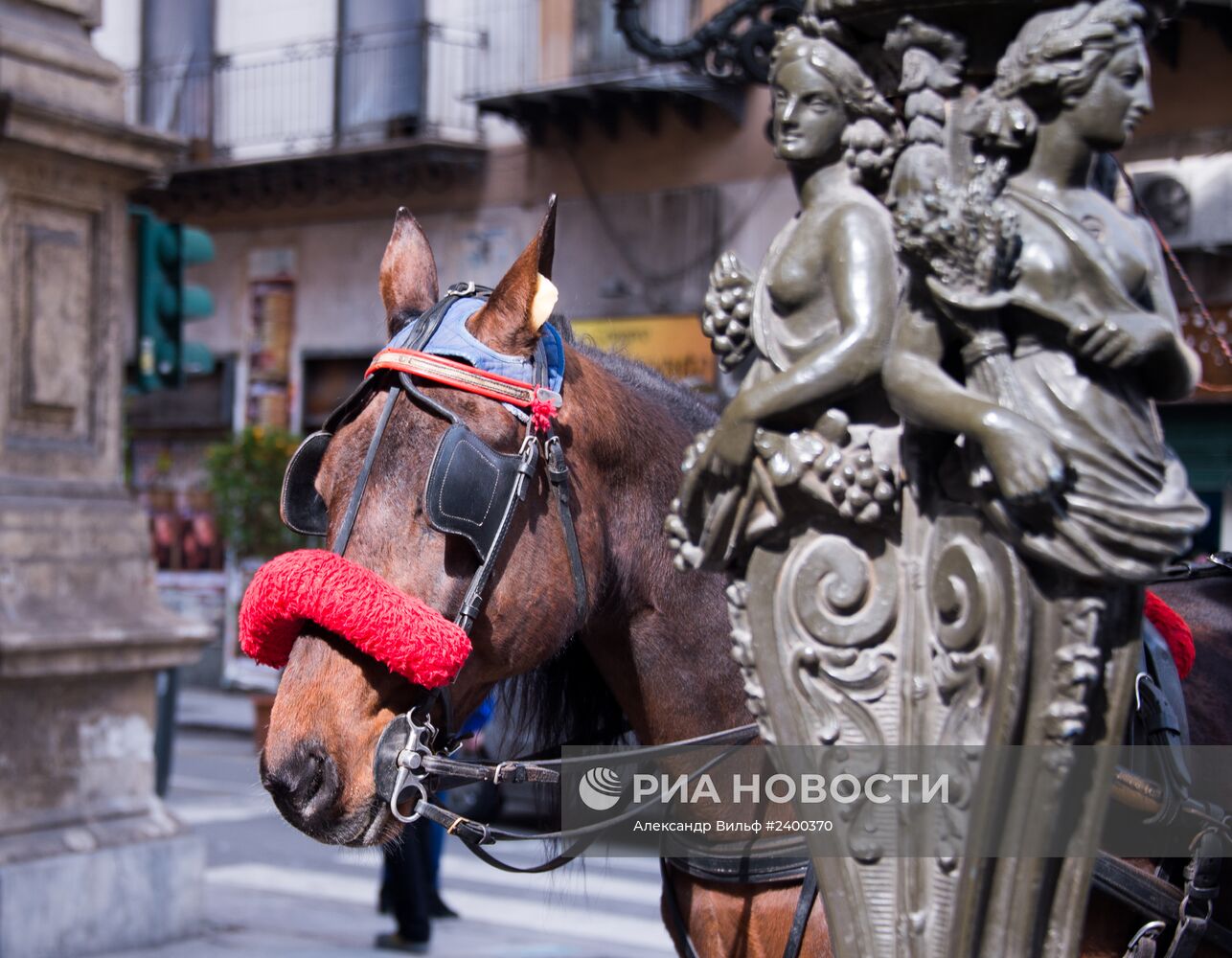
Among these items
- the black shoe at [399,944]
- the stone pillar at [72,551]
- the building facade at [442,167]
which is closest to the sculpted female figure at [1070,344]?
the stone pillar at [72,551]

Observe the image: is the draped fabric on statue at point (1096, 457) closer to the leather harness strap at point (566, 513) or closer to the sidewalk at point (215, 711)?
the leather harness strap at point (566, 513)

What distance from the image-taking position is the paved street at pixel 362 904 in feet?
20.9

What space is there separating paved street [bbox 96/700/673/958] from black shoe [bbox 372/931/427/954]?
2.8 inches

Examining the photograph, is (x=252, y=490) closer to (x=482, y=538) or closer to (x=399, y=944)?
(x=399, y=944)

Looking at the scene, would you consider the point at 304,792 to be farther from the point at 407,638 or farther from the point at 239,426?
the point at 239,426

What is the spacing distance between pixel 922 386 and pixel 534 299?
1.01 m

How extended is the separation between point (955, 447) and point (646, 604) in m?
0.99

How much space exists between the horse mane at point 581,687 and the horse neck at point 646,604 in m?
0.18

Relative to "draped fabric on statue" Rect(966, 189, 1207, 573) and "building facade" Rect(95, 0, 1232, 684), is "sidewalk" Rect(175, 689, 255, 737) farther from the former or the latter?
"draped fabric on statue" Rect(966, 189, 1207, 573)

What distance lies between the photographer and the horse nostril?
226 centimetres

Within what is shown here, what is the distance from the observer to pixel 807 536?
1.80m

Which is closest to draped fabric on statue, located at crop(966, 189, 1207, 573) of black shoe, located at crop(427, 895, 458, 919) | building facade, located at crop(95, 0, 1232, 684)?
black shoe, located at crop(427, 895, 458, 919)

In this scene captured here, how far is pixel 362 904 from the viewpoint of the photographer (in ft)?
24.0

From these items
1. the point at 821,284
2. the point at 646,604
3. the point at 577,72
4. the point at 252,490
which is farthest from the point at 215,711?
the point at 821,284
